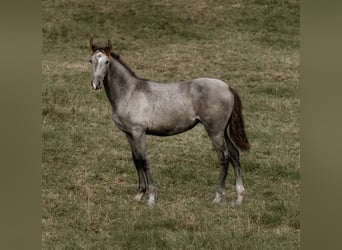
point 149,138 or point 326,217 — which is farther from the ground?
point 326,217

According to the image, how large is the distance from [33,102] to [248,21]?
77.0 ft

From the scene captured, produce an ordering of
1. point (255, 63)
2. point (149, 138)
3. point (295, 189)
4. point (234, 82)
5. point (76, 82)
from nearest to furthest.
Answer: point (295, 189) < point (149, 138) < point (76, 82) < point (234, 82) < point (255, 63)

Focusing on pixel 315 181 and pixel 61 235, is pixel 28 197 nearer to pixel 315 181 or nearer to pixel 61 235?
pixel 315 181

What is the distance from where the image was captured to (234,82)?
16.9 meters

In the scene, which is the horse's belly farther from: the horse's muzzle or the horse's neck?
the horse's muzzle

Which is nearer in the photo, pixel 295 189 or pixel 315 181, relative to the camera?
pixel 315 181

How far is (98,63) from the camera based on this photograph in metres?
7.59

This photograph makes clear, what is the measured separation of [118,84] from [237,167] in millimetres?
2073

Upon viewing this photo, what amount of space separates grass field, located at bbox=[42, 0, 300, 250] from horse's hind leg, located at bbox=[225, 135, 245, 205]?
0.71 ft

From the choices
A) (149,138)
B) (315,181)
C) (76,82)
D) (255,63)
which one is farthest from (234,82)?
(315,181)

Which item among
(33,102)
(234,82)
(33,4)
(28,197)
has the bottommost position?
(234,82)

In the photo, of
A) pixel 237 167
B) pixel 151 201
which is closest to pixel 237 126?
pixel 237 167

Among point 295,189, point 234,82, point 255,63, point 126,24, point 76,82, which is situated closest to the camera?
point 295,189

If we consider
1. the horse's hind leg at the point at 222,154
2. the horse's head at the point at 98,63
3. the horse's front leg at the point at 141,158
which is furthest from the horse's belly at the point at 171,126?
the horse's head at the point at 98,63
